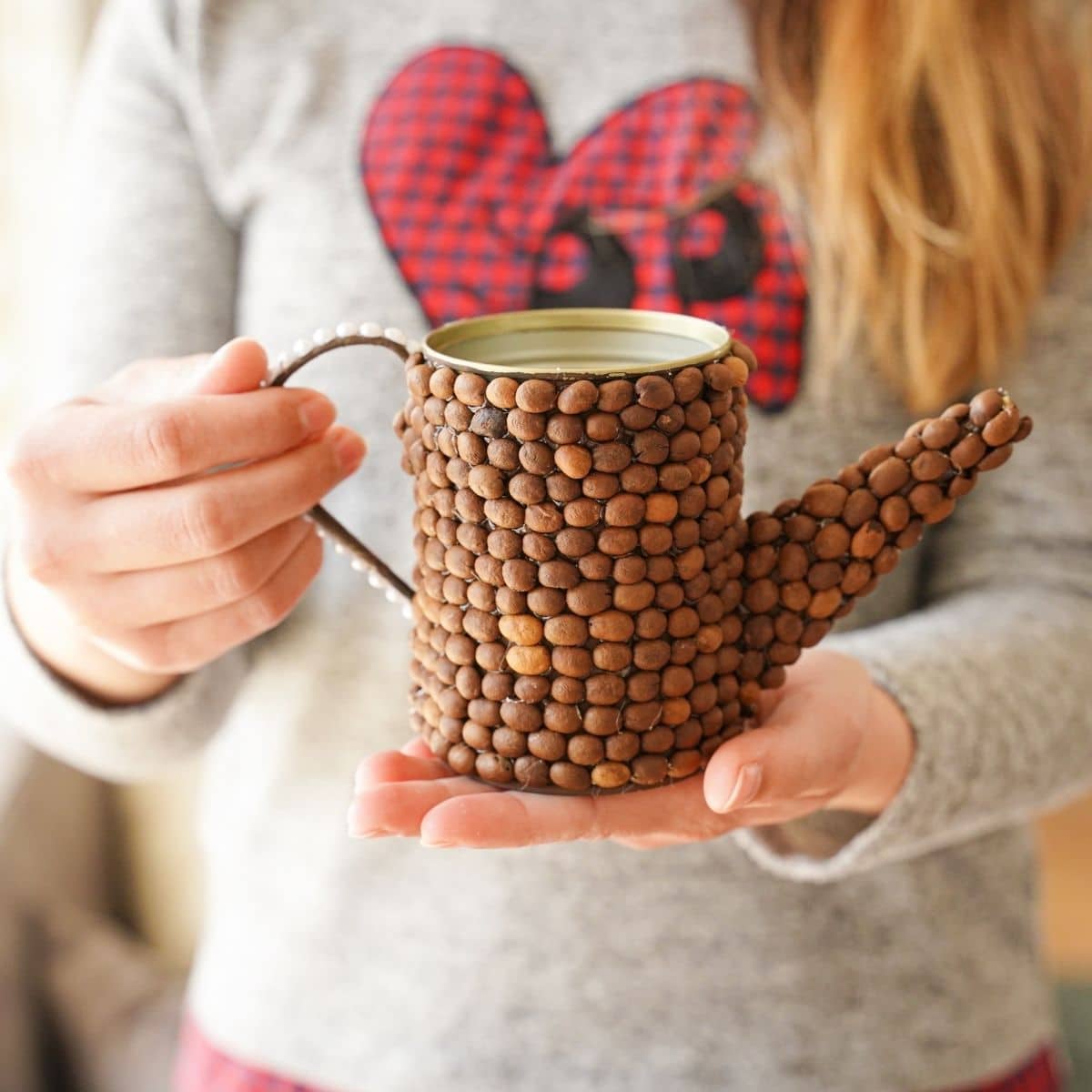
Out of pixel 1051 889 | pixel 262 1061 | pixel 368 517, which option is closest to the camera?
pixel 368 517

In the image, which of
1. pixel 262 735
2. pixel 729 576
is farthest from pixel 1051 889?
pixel 729 576

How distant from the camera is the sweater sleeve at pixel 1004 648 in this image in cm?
59

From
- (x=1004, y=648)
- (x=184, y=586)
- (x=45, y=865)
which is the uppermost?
(x=184, y=586)

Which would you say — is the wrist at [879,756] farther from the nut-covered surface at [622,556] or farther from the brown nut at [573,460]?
the brown nut at [573,460]

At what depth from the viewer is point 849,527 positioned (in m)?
0.43

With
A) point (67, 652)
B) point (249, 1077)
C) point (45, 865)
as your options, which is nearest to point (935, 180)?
point (67, 652)

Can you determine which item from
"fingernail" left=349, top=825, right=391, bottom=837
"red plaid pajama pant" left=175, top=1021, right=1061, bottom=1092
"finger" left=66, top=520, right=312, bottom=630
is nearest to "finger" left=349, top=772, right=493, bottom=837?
"fingernail" left=349, top=825, right=391, bottom=837

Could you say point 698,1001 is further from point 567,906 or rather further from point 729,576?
point 729,576

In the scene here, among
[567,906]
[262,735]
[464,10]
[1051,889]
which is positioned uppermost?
[464,10]

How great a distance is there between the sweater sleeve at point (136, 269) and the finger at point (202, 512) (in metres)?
0.18

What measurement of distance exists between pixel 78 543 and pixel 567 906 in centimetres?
41

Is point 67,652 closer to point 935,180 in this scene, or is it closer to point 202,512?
point 202,512

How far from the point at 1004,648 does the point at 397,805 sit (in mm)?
392

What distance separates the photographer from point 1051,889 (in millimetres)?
1666
